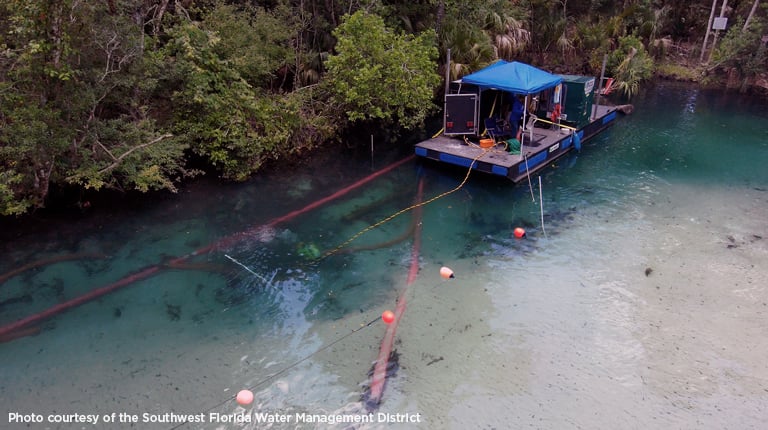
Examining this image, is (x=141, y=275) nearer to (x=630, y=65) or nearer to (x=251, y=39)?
(x=251, y=39)

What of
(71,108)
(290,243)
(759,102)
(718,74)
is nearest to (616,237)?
(290,243)

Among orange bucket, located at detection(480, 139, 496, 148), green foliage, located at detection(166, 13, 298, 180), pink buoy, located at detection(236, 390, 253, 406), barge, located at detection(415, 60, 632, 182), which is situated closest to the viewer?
pink buoy, located at detection(236, 390, 253, 406)

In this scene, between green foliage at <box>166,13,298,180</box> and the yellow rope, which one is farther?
green foliage at <box>166,13,298,180</box>

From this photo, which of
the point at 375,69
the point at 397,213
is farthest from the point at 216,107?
the point at 397,213

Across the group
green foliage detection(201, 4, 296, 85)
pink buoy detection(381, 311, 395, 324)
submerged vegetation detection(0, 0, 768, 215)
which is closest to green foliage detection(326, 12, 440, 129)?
submerged vegetation detection(0, 0, 768, 215)

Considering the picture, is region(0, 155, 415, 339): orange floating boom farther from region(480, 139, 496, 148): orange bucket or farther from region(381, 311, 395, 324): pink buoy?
region(381, 311, 395, 324): pink buoy

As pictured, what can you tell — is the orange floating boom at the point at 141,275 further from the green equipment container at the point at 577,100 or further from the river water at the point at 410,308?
the green equipment container at the point at 577,100
